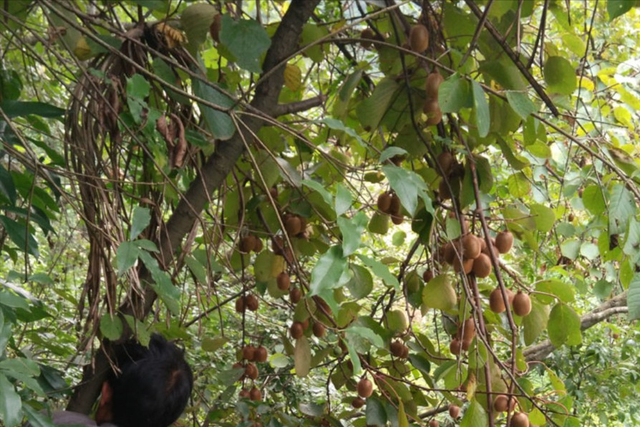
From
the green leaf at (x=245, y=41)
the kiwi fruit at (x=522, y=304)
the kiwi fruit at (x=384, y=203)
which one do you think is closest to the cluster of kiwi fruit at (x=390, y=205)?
the kiwi fruit at (x=384, y=203)

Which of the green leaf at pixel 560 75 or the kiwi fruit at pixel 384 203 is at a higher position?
the green leaf at pixel 560 75

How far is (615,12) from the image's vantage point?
2.62 feet

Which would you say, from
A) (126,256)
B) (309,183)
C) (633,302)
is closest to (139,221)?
(126,256)

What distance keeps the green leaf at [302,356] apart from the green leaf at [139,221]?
1.78 feet

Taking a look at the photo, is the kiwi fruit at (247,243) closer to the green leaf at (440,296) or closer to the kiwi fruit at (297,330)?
the kiwi fruit at (297,330)

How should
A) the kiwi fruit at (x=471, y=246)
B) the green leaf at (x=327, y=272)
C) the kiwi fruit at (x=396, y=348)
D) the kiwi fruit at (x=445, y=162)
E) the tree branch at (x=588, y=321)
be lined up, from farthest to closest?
the tree branch at (x=588, y=321) < the kiwi fruit at (x=396, y=348) < the kiwi fruit at (x=445, y=162) < the kiwi fruit at (x=471, y=246) < the green leaf at (x=327, y=272)

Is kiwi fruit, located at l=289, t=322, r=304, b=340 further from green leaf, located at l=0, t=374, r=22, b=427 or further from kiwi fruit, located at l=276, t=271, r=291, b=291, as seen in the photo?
green leaf, located at l=0, t=374, r=22, b=427

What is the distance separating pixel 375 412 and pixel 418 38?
0.70 m

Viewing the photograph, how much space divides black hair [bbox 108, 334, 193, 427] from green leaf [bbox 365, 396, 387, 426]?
0.35 meters

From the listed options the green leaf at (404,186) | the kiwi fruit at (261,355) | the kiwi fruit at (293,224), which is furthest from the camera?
the kiwi fruit at (261,355)

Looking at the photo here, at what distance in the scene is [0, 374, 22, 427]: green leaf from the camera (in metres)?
0.82

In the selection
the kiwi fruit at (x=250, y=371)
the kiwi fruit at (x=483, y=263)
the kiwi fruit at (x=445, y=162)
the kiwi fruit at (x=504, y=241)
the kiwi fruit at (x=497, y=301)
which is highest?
the kiwi fruit at (x=445, y=162)

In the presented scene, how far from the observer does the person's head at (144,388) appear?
1.28 meters

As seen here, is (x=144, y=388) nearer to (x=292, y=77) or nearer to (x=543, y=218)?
(x=292, y=77)
